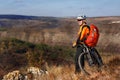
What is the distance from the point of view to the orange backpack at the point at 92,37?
10.8 metres

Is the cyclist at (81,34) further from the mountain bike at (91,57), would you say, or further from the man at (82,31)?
the mountain bike at (91,57)

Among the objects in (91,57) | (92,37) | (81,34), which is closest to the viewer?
(92,37)

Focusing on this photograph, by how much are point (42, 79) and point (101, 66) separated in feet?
5.67

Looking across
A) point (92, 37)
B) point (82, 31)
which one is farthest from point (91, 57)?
point (82, 31)

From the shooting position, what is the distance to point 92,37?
10898 millimetres

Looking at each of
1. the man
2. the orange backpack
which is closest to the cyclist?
the man

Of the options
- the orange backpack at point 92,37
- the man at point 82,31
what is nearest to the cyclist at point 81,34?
the man at point 82,31

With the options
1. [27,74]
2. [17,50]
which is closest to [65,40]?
[17,50]

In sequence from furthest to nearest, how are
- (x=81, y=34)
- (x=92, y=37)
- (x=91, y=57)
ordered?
(x=91, y=57), (x=81, y=34), (x=92, y=37)

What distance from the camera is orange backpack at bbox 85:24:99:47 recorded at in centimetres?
1084

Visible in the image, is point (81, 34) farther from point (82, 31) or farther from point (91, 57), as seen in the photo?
point (91, 57)

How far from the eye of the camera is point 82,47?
11.3 metres

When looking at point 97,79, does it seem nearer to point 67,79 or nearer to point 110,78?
point 110,78

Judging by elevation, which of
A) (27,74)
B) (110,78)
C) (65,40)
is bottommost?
(65,40)
